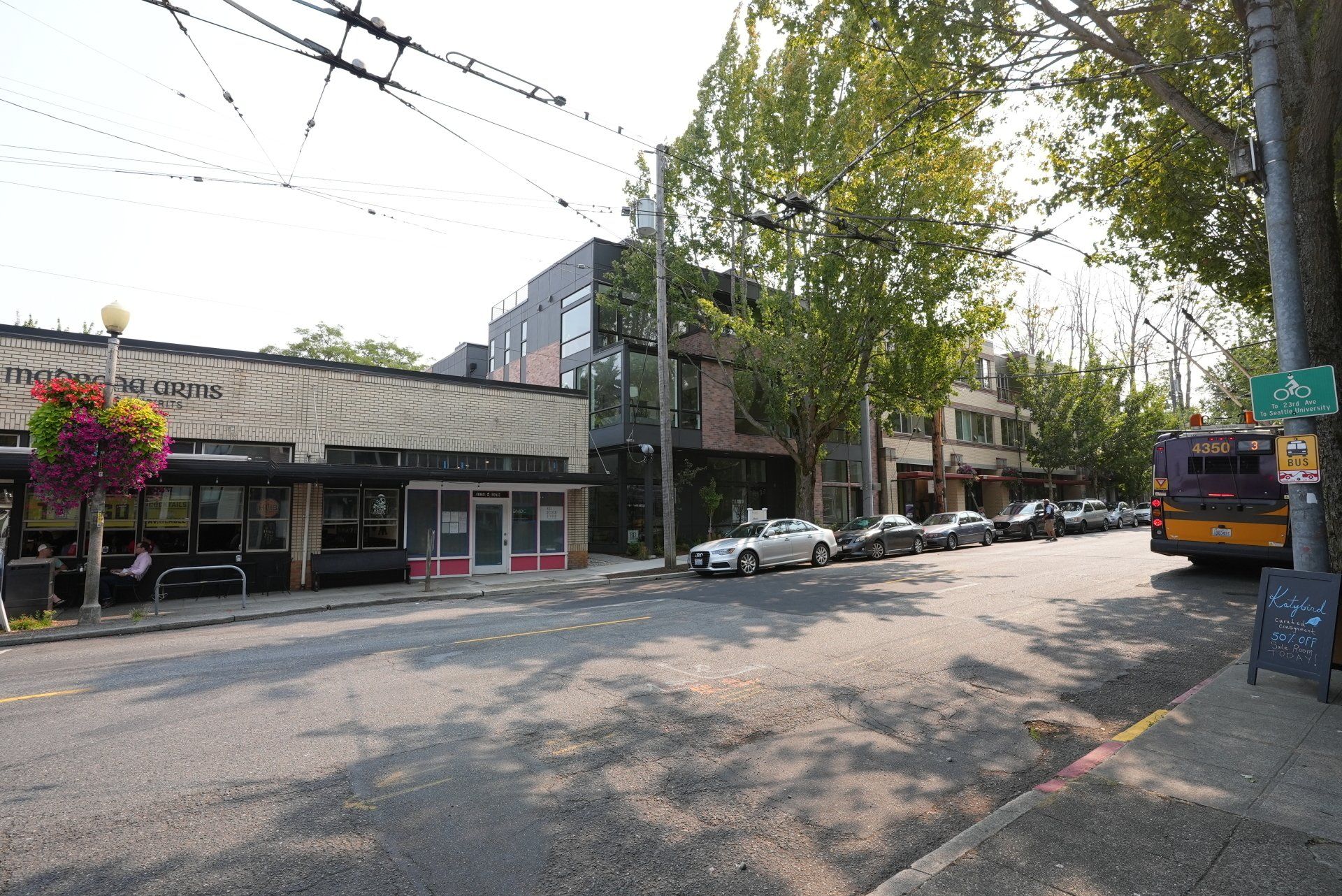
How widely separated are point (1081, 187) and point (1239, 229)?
373 centimetres

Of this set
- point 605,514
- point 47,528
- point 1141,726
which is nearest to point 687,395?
point 605,514

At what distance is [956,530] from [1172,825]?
22366 mm

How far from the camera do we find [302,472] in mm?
14883

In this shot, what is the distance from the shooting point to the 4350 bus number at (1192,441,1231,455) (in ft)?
44.0

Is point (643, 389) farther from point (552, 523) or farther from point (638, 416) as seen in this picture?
point (552, 523)

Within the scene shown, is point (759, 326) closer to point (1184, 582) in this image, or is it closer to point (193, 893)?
point (1184, 582)

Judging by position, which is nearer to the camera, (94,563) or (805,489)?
(94,563)

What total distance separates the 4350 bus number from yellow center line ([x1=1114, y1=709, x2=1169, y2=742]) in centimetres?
1051

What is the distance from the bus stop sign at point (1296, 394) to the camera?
234 inches

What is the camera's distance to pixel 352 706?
6.10 m

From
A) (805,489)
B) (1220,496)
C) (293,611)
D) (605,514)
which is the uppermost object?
(805,489)

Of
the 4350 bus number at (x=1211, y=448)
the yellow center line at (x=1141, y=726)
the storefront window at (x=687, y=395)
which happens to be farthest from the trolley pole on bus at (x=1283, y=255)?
the storefront window at (x=687, y=395)

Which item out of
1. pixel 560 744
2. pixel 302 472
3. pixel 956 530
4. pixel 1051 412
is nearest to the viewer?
pixel 560 744

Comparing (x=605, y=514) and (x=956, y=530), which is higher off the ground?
(x=605, y=514)
